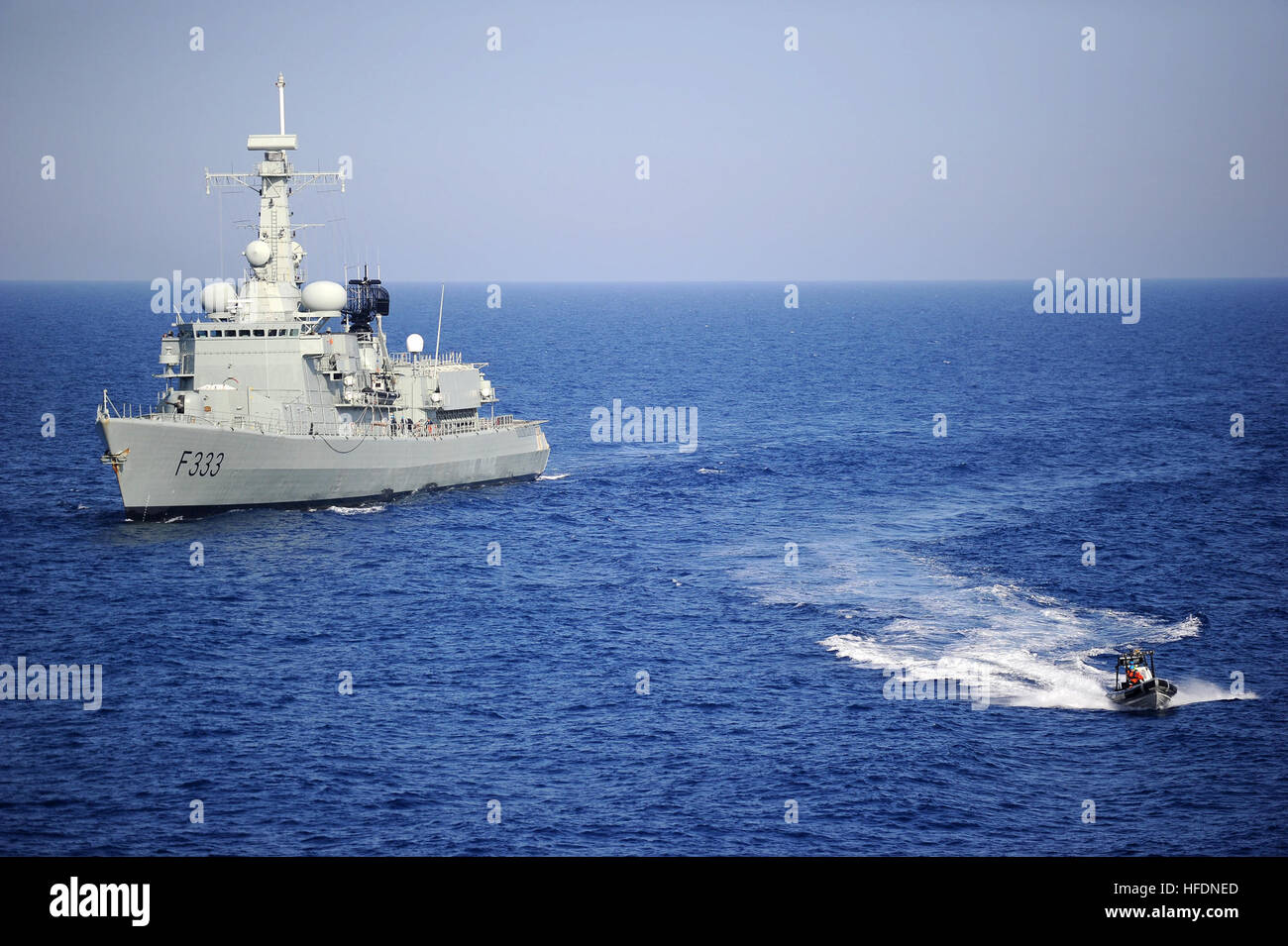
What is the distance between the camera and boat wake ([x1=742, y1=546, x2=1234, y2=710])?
39031mm

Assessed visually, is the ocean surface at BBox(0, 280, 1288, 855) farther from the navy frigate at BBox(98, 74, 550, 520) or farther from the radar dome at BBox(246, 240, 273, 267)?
the radar dome at BBox(246, 240, 273, 267)

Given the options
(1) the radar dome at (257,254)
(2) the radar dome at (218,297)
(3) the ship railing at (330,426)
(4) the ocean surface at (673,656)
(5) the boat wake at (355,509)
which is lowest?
(4) the ocean surface at (673,656)

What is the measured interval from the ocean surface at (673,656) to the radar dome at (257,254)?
50.5 ft

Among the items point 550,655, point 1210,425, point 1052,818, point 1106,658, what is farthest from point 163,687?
point 1210,425

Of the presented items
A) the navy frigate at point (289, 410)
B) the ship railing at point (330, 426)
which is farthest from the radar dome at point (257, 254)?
the ship railing at point (330, 426)

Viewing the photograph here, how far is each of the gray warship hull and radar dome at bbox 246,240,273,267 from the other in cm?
1273

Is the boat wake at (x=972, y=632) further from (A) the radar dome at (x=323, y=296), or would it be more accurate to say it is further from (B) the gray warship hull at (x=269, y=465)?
(A) the radar dome at (x=323, y=296)

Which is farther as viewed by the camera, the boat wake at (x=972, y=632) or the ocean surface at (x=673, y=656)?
the boat wake at (x=972, y=632)

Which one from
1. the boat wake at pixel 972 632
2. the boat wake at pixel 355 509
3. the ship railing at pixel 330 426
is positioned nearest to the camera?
the boat wake at pixel 972 632

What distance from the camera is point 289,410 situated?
65688 mm

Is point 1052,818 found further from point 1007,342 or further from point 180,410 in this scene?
point 1007,342

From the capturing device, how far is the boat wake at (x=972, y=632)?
128 ft

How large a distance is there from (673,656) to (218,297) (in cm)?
3979

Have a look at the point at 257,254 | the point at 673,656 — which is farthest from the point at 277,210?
the point at 673,656
